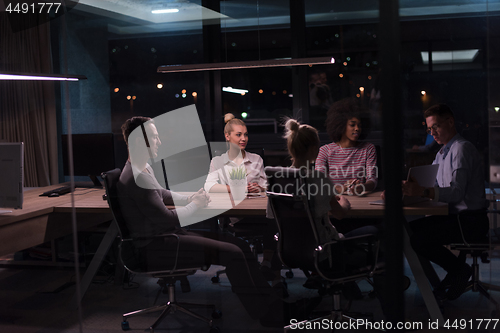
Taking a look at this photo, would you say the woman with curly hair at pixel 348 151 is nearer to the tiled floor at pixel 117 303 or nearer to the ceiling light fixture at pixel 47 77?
the tiled floor at pixel 117 303

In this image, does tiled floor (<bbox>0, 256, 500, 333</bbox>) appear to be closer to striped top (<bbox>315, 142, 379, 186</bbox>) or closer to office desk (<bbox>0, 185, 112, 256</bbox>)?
office desk (<bbox>0, 185, 112, 256</bbox>)

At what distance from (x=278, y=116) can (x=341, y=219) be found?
3.09 ft

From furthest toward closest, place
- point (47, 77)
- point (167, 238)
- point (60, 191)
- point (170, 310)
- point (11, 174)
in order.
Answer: point (60, 191)
point (47, 77)
point (11, 174)
point (170, 310)
point (167, 238)

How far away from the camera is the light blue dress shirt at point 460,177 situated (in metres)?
2.45

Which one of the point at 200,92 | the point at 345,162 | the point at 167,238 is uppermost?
the point at 200,92

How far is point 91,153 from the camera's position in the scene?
320cm

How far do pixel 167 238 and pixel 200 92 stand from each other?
120 centimetres

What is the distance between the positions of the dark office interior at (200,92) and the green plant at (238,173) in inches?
7.2

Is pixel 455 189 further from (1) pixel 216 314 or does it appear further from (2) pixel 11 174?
(2) pixel 11 174

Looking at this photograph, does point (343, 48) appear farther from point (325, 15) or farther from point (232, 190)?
point (232, 190)

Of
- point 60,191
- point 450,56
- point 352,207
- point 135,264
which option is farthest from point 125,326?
point 450,56

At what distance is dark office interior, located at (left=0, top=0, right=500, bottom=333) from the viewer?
2.44m

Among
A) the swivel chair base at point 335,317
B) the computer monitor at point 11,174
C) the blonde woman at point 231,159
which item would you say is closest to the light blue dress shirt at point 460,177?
the swivel chair base at point 335,317

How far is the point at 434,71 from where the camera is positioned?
8.08ft
